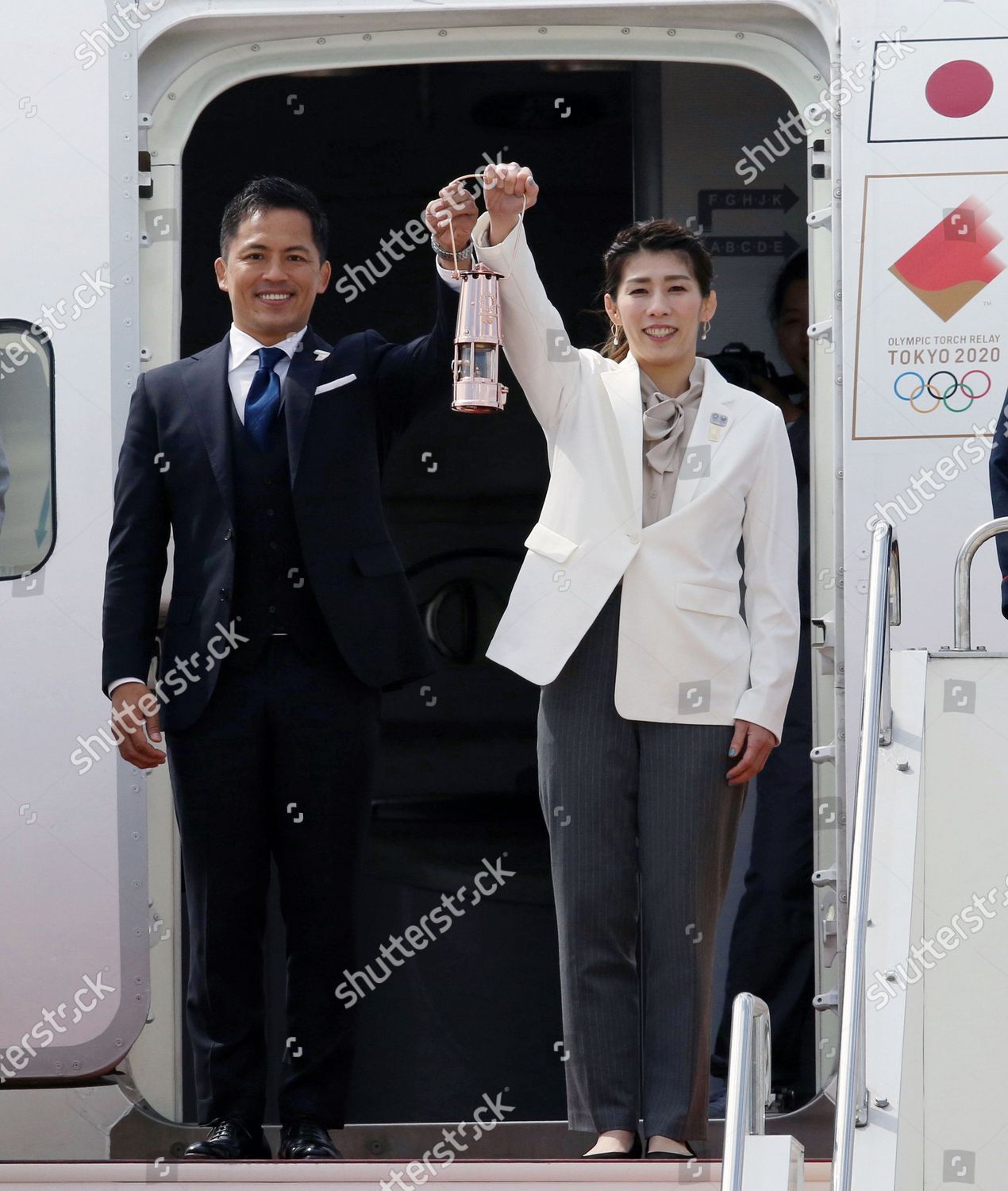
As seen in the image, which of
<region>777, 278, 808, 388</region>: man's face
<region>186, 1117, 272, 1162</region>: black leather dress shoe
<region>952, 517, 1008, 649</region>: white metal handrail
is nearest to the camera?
<region>952, 517, 1008, 649</region>: white metal handrail

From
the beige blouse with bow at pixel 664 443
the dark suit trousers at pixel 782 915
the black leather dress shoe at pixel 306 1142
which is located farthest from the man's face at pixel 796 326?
the black leather dress shoe at pixel 306 1142

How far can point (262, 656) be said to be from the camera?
3.23 m

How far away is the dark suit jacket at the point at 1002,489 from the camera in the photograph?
3.16m

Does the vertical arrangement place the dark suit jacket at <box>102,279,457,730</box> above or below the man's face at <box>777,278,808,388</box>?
below

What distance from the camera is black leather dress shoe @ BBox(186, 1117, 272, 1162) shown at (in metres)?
3.07

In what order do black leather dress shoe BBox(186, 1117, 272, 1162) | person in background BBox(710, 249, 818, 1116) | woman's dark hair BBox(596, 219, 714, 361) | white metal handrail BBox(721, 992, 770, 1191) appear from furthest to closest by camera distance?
person in background BBox(710, 249, 818, 1116) < woman's dark hair BBox(596, 219, 714, 361) < black leather dress shoe BBox(186, 1117, 272, 1162) < white metal handrail BBox(721, 992, 770, 1191)

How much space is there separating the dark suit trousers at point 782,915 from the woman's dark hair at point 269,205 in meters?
1.64

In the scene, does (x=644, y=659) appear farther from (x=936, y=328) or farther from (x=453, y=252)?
(x=936, y=328)

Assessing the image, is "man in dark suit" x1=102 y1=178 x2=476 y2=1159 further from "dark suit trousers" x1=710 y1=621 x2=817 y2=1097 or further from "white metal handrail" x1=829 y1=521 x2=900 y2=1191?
"dark suit trousers" x1=710 y1=621 x2=817 y2=1097

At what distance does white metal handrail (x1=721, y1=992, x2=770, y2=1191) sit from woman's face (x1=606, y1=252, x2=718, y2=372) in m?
1.42

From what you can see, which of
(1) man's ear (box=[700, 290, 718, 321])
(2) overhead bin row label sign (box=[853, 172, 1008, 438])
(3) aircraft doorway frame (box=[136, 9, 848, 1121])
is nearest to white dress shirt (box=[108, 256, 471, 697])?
(3) aircraft doorway frame (box=[136, 9, 848, 1121])

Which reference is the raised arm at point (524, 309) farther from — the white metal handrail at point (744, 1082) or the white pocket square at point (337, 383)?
the white metal handrail at point (744, 1082)

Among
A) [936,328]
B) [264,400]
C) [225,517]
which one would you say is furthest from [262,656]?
[936,328]

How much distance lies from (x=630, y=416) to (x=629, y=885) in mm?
876
